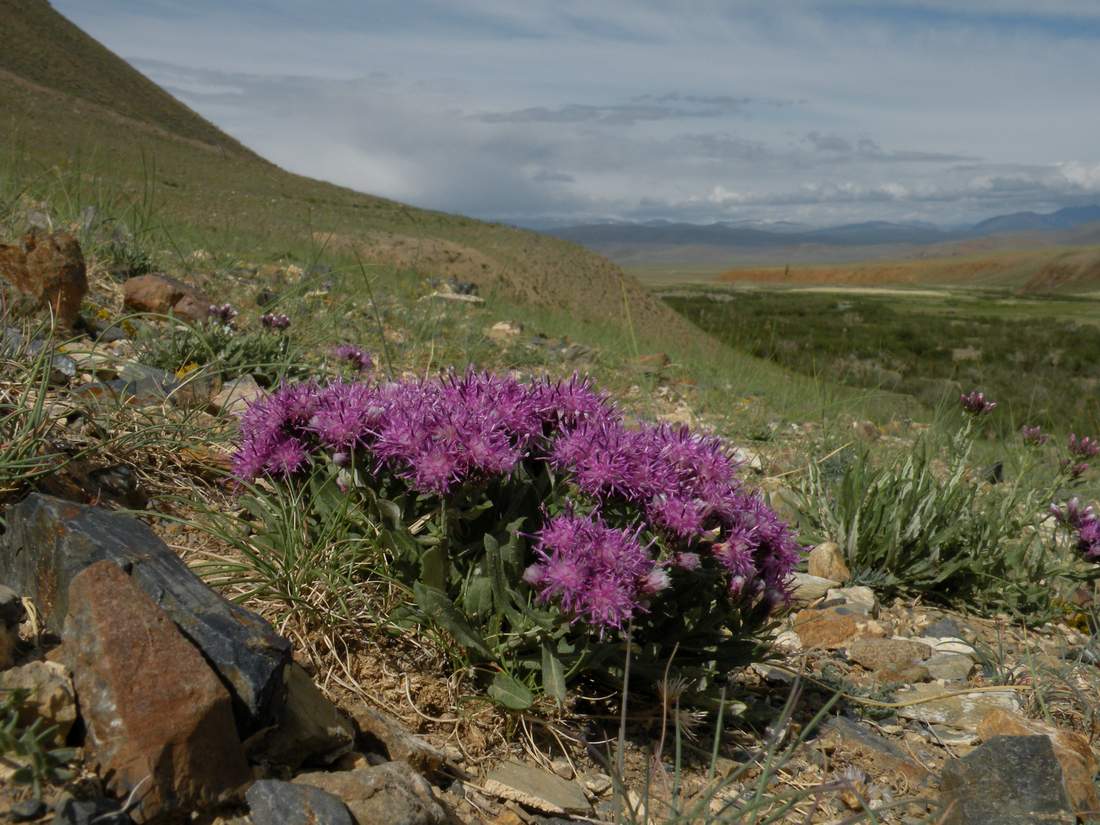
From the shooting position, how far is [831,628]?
349 cm

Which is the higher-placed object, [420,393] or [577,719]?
[420,393]

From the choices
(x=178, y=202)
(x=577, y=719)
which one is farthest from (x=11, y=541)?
(x=178, y=202)

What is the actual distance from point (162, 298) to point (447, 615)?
12.0 ft

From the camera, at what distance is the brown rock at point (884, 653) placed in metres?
3.29

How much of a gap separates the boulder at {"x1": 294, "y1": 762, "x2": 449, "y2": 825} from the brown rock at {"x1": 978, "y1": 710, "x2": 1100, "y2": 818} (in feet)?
5.54

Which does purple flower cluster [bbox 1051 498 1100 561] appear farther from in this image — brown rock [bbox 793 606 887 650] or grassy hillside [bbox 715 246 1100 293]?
grassy hillside [bbox 715 246 1100 293]

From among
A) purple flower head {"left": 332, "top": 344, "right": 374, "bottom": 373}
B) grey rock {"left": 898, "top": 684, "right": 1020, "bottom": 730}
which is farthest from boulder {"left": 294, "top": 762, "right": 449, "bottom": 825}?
purple flower head {"left": 332, "top": 344, "right": 374, "bottom": 373}

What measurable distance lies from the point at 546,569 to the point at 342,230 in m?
15.3

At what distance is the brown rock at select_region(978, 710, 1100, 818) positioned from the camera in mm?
2350

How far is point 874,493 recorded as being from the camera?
427 cm

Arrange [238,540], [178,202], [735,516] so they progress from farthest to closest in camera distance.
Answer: [178,202] < [238,540] < [735,516]

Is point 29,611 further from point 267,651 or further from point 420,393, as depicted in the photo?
point 420,393

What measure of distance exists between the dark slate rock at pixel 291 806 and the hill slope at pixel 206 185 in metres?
3.82

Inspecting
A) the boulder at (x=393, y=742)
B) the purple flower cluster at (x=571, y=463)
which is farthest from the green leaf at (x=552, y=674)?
the boulder at (x=393, y=742)
